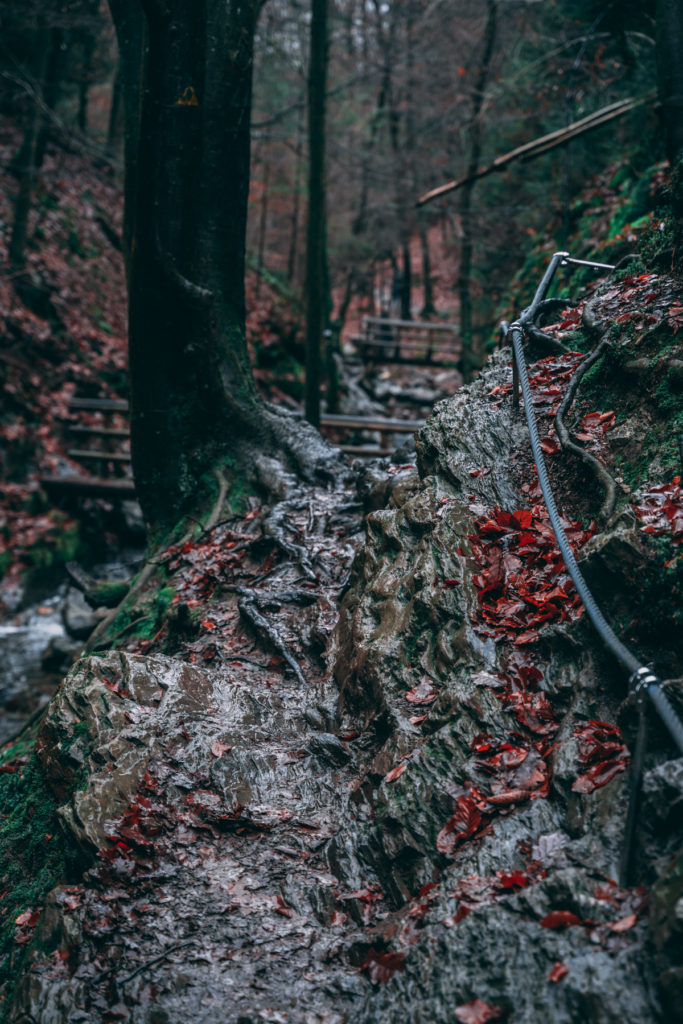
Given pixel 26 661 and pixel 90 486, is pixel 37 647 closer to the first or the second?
pixel 26 661

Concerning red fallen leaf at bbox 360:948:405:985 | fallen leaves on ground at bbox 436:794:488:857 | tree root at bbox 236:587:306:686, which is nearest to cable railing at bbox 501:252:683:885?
fallen leaves on ground at bbox 436:794:488:857

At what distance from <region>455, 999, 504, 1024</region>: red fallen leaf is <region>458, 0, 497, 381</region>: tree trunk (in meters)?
12.2

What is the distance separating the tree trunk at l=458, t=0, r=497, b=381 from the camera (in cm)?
1282

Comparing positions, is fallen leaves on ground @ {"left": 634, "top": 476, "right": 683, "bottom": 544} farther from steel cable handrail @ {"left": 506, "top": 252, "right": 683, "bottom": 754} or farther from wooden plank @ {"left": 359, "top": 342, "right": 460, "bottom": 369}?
wooden plank @ {"left": 359, "top": 342, "right": 460, "bottom": 369}

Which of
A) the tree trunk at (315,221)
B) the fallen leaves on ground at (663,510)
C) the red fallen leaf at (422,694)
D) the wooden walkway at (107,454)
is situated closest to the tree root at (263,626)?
the red fallen leaf at (422,694)

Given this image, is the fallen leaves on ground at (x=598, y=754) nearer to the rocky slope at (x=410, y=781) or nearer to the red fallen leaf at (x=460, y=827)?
the rocky slope at (x=410, y=781)

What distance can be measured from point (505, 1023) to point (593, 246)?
10.1m

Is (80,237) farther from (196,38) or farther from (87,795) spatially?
(87,795)

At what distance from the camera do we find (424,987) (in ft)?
6.78

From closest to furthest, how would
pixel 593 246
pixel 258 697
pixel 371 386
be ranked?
pixel 258 697 → pixel 593 246 → pixel 371 386

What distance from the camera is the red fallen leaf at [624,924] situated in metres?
1.81

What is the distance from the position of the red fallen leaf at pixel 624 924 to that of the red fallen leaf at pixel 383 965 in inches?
29.2

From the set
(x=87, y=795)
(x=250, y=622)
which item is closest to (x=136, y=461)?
(x=250, y=622)

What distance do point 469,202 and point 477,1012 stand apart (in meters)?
14.8
